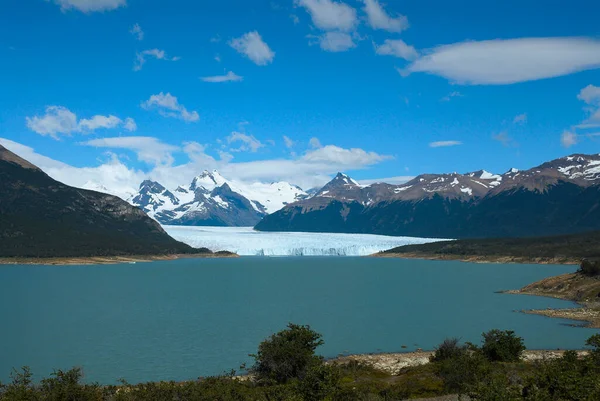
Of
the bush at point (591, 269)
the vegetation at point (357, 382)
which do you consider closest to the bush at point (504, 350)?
the vegetation at point (357, 382)

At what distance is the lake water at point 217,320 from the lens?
53969 mm

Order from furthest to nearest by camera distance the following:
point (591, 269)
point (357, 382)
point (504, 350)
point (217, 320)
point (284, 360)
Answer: point (591, 269), point (217, 320), point (504, 350), point (284, 360), point (357, 382)

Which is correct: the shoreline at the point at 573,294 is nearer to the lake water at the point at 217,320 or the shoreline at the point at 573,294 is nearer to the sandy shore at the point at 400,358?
the lake water at the point at 217,320

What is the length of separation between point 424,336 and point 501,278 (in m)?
89.8

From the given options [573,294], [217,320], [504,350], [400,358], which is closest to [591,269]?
[573,294]

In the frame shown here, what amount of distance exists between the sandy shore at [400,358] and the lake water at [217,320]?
11.4ft

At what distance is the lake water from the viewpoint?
54.0m

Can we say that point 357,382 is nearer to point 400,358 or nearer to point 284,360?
point 284,360

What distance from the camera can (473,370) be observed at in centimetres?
3678

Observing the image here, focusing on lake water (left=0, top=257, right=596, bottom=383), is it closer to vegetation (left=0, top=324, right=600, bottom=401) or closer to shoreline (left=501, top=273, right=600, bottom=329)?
shoreline (left=501, top=273, right=600, bottom=329)

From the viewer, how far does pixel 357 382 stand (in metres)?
38.5

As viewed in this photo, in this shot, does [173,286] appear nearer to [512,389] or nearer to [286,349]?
[286,349]

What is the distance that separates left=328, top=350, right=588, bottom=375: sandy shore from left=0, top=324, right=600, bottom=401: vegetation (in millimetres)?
3116

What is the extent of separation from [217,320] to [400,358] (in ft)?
99.6
